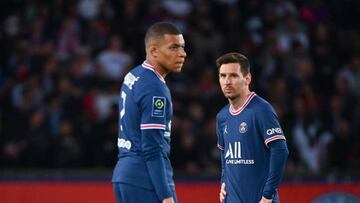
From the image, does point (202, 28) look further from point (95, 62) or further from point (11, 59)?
point (11, 59)

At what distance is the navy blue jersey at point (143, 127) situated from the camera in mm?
6375

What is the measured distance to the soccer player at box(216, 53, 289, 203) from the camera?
718 centimetres

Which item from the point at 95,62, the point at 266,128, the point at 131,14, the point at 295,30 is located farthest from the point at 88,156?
the point at 266,128

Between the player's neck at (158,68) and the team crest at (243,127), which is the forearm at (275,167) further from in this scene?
the player's neck at (158,68)

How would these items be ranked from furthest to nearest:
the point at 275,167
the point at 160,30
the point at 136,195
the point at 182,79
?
the point at 182,79 < the point at 275,167 < the point at 160,30 < the point at 136,195

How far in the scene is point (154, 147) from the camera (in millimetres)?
6344

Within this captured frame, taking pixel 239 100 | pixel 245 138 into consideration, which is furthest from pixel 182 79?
pixel 245 138

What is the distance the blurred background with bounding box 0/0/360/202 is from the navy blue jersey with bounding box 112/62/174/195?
5350 mm

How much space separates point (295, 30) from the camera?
14.8m

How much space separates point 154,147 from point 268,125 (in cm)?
121

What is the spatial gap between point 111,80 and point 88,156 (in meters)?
1.46

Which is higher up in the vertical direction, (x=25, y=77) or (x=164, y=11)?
(x=164, y=11)

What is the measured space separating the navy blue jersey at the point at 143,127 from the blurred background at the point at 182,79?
5.35m

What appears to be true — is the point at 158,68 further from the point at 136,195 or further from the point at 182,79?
the point at 182,79
